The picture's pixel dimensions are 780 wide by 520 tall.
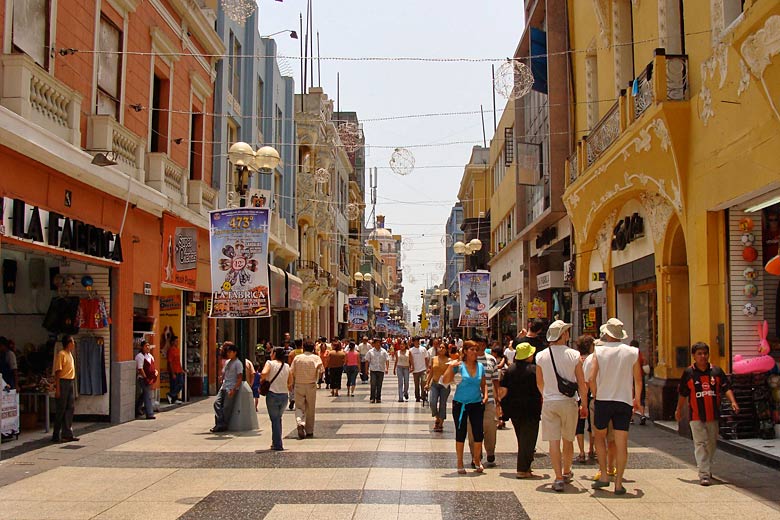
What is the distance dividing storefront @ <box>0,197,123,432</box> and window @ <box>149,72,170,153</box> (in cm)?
433

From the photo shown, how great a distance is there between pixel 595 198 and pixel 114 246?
→ 1141 cm

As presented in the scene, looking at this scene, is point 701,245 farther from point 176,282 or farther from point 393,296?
point 393,296

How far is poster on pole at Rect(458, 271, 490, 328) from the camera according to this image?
28250 millimetres

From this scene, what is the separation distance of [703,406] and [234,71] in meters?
20.5

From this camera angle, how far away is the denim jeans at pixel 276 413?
11.8 metres

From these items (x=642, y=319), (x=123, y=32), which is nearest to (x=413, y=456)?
(x=642, y=319)

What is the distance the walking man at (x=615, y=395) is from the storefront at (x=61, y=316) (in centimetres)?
900

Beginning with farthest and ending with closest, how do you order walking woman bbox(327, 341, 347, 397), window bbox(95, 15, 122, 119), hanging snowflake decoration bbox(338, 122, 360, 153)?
1. hanging snowflake decoration bbox(338, 122, 360, 153)
2. walking woman bbox(327, 341, 347, 397)
3. window bbox(95, 15, 122, 119)

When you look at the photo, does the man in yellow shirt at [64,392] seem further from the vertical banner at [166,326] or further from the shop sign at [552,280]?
the shop sign at [552,280]

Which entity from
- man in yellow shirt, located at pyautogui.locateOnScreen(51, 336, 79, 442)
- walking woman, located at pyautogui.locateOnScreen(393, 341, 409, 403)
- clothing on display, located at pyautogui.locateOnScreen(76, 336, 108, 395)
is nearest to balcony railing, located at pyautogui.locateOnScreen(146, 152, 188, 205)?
clothing on display, located at pyautogui.locateOnScreen(76, 336, 108, 395)

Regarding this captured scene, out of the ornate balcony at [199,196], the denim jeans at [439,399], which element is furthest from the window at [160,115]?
the denim jeans at [439,399]

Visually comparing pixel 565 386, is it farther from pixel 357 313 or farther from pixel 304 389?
pixel 357 313

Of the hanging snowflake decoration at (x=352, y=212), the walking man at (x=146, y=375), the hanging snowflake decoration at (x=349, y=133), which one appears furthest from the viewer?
the hanging snowflake decoration at (x=352, y=212)

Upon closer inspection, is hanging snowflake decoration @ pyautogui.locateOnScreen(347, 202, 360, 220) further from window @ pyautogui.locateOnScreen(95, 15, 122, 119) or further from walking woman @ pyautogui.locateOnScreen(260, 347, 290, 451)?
walking woman @ pyautogui.locateOnScreen(260, 347, 290, 451)
